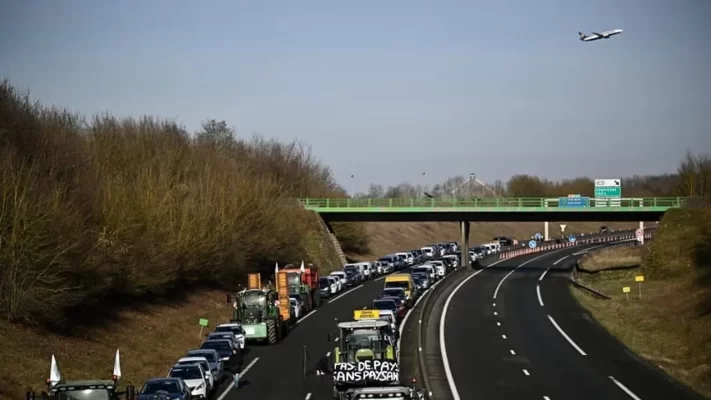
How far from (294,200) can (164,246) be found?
140 ft

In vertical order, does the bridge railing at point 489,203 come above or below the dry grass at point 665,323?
above

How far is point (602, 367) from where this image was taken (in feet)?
137

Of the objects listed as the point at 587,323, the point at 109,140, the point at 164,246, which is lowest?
the point at 587,323

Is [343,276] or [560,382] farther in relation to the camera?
[343,276]

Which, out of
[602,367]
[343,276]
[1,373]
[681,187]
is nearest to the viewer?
[1,373]

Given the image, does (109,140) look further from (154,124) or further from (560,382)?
(560,382)

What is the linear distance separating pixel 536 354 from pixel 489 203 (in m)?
58.6

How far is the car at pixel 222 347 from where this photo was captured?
42031 mm

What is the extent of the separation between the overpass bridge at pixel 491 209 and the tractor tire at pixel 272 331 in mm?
49197

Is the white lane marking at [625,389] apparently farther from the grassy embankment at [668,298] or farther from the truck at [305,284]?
the truck at [305,284]

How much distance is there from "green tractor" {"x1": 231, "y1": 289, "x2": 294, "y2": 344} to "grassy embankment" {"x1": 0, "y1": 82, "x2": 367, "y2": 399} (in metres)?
3.47

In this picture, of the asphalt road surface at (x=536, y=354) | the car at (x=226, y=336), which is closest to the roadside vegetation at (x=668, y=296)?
the asphalt road surface at (x=536, y=354)

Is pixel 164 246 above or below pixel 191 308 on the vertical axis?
above

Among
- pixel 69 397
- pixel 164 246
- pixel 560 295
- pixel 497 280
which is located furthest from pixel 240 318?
pixel 497 280
